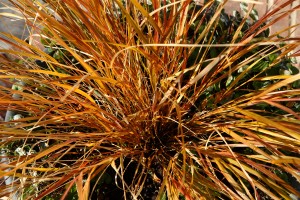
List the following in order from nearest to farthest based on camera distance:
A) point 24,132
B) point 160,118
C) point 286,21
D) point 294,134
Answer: point 294,134, point 24,132, point 160,118, point 286,21

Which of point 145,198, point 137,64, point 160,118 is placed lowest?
point 145,198

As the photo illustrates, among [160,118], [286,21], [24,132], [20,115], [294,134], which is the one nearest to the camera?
[294,134]

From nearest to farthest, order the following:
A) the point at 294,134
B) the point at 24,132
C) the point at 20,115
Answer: the point at 294,134
the point at 24,132
the point at 20,115

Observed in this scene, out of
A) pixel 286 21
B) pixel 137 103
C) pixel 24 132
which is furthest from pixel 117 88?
pixel 286 21

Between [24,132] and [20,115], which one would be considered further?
[20,115]

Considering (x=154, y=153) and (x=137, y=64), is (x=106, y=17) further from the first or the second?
(x=154, y=153)

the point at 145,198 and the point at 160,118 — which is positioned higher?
the point at 160,118

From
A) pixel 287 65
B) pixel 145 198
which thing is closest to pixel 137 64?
pixel 145 198

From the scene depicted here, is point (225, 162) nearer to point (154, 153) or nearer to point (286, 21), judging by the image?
point (154, 153)

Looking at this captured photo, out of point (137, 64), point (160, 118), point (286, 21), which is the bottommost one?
point (160, 118)
